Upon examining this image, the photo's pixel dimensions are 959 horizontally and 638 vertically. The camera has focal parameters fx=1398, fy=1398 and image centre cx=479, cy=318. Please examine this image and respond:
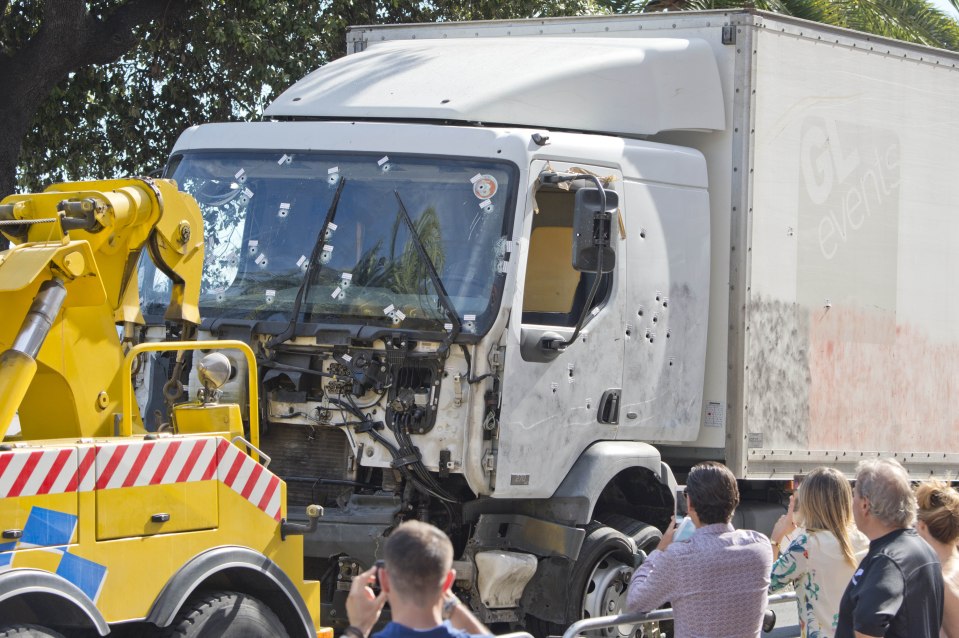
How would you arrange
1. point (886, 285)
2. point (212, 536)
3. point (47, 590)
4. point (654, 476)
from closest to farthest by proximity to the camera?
point (47, 590) → point (212, 536) → point (654, 476) → point (886, 285)

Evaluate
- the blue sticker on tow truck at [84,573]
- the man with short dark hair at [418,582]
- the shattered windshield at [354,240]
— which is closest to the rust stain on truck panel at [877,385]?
the shattered windshield at [354,240]

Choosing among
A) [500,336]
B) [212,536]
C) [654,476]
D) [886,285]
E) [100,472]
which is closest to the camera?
[100,472]

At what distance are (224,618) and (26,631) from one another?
928mm

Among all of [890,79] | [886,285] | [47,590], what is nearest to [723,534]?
[47,590]

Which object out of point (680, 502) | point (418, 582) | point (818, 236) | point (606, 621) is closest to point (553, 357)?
point (680, 502)

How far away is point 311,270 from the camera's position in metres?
7.64

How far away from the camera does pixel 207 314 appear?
7672mm

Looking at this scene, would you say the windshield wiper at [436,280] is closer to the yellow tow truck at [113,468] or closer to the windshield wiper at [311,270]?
the windshield wiper at [311,270]

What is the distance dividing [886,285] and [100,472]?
20.4ft

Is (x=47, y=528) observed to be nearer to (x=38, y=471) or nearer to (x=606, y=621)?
(x=38, y=471)

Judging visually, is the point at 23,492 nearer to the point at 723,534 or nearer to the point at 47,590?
the point at 47,590

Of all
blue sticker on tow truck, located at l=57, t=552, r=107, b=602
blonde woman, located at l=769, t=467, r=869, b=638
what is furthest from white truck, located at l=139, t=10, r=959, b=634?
blue sticker on tow truck, located at l=57, t=552, r=107, b=602

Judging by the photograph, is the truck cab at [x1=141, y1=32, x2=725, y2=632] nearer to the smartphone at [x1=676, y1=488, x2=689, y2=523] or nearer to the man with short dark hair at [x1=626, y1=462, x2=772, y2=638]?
the smartphone at [x1=676, y1=488, x2=689, y2=523]

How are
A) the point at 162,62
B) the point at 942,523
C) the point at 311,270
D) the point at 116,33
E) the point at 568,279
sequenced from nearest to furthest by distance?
the point at 942,523
the point at 311,270
the point at 568,279
the point at 116,33
the point at 162,62
